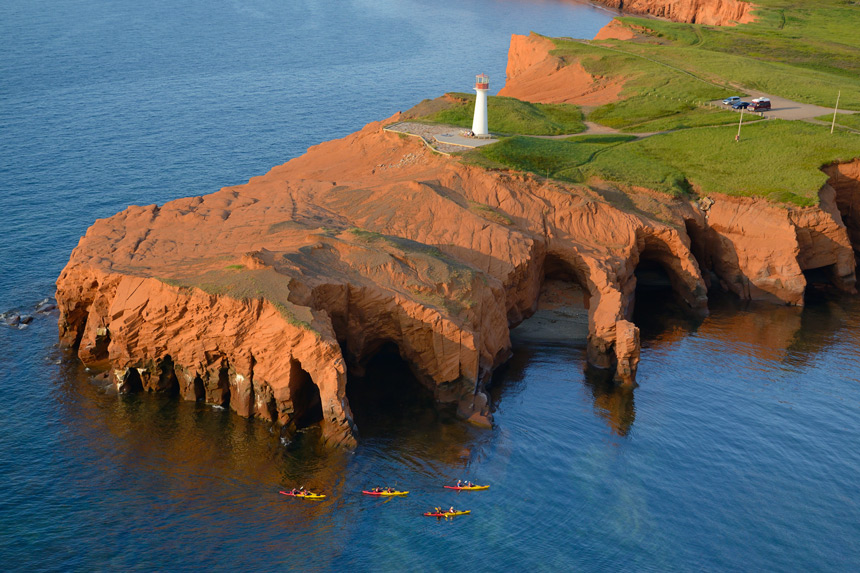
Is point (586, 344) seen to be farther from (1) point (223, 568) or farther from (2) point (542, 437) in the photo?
(1) point (223, 568)

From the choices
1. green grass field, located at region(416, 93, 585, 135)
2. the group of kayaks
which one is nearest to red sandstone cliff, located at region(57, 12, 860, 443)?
the group of kayaks

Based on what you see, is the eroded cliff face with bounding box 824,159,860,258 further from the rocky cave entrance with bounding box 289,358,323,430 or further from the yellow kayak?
the rocky cave entrance with bounding box 289,358,323,430

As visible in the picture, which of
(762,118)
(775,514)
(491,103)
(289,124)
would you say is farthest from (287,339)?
(289,124)

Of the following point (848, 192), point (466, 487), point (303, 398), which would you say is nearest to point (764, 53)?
point (848, 192)

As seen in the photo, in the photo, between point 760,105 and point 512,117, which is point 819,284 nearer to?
point 760,105

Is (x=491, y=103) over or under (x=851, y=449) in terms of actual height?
over
